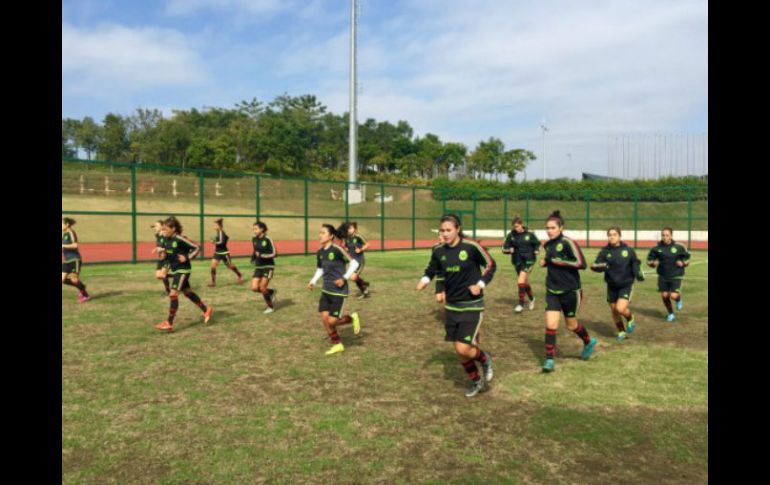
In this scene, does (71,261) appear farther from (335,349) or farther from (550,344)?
(550,344)

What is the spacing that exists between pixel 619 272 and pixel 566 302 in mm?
2218

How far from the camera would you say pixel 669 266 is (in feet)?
36.6

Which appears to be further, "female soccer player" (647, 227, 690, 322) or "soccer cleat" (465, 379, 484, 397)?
"female soccer player" (647, 227, 690, 322)

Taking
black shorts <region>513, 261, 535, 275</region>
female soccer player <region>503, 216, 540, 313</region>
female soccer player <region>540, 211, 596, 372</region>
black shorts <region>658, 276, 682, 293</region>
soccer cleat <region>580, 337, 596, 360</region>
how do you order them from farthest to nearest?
black shorts <region>513, 261, 535, 275</region>, female soccer player <region>503, 216, 540, 313</region>, black shorts <region>658, 276, 682, 293</region>, soccer cleat <region>580, 337, 596, 360</region>, female soccer player <region>540, 211, 596, 372</region>

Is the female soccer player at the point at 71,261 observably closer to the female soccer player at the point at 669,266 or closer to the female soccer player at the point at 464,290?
the female soccer player at the point at 464,290

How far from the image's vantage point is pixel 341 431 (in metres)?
5.05

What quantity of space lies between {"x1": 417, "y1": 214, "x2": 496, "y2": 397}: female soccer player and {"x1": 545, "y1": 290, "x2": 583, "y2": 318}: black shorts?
1.65 metres

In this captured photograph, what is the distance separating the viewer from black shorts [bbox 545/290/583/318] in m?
7.41

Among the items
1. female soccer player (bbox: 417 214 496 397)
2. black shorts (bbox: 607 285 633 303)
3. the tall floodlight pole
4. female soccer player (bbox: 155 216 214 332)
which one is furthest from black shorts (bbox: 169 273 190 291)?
the tall floodlight pole

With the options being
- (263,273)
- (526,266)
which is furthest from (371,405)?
(526,266)

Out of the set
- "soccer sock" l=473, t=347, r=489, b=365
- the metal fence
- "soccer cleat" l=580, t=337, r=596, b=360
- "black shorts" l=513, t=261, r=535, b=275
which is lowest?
"soccer cleat" l=580, t=337, r=596, b=360

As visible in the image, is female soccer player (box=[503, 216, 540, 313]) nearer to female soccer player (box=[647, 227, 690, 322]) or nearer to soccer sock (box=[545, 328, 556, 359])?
female soccer player (box=[647, 227, 690, 322])

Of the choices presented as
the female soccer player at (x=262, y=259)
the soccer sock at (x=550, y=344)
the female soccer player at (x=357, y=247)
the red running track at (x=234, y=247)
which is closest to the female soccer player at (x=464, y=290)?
the soccer sock at (x=550, y=344)

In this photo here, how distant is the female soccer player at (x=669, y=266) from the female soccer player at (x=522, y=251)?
2.53 metres
